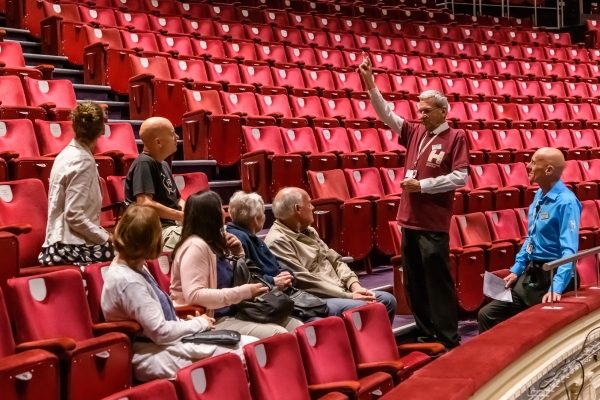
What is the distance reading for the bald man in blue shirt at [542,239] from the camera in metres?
1.72

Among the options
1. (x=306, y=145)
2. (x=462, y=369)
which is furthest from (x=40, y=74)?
(x=462, y=369)

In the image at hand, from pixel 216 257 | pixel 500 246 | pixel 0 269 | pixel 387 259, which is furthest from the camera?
pixel 387 259

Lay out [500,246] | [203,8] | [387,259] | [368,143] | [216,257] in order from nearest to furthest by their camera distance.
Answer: [216,257], [500,246], [387,259], [368,143], [203,8]

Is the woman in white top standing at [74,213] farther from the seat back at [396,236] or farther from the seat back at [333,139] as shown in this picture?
the seat back at [333,139]

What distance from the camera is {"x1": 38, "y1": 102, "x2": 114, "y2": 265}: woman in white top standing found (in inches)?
58.3

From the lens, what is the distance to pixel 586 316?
4.76 feet

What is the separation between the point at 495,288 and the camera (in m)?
1.77

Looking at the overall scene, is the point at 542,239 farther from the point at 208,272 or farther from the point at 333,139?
the point at 333,139

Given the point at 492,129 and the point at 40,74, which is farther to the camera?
the point at 492,129

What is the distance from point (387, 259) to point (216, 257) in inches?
37.1

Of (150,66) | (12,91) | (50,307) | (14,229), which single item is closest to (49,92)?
(12,91)

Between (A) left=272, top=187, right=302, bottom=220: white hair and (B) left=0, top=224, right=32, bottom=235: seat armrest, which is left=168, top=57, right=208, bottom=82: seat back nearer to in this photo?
(A) left=272, top=187, right=302, bottom=220: white hair

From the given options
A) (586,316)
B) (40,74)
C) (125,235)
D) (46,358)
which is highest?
(40,74)

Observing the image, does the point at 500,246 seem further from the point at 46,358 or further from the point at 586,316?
the point at 46,358
